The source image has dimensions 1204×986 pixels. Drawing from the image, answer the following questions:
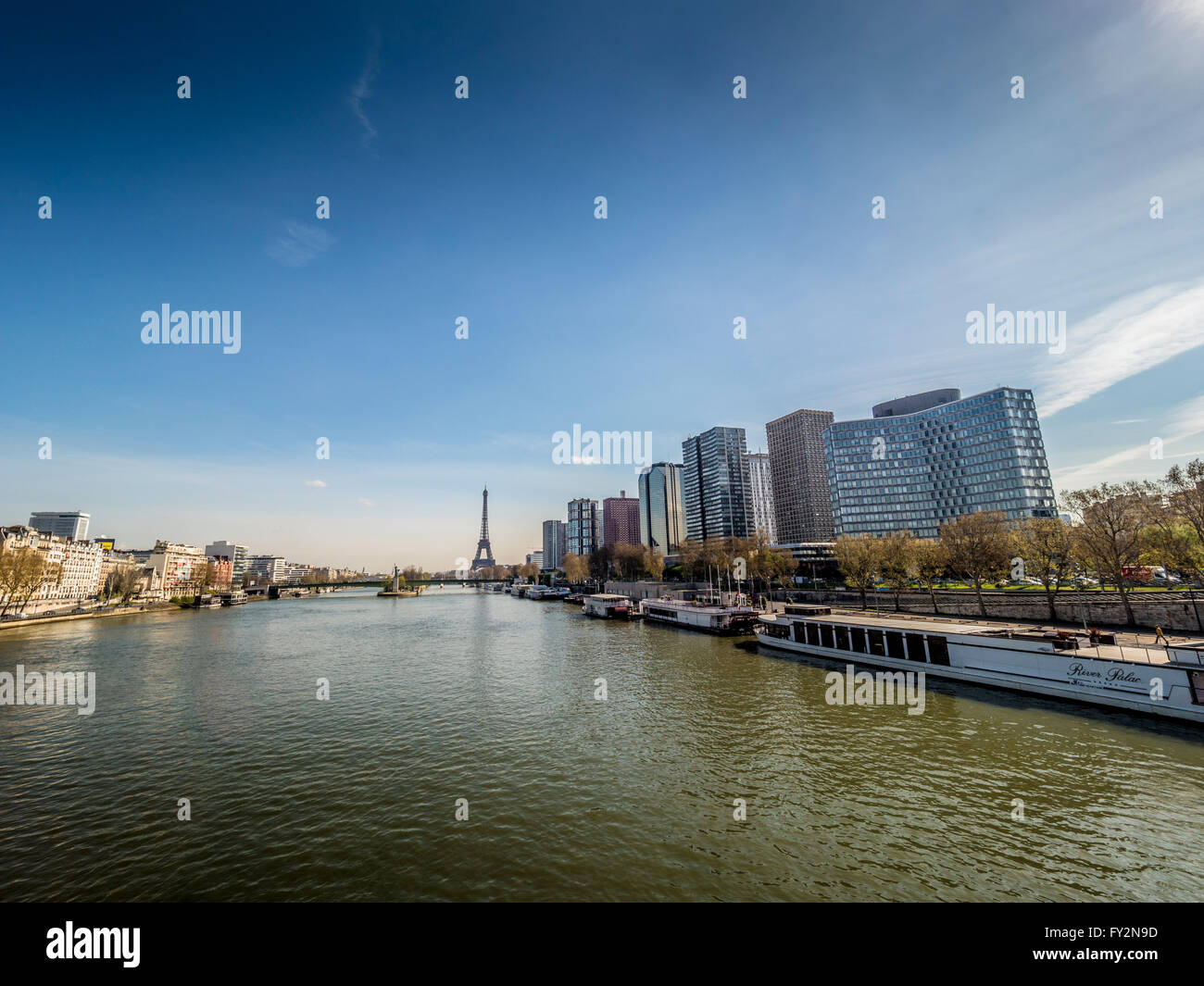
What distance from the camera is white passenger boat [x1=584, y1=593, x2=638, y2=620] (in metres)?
106

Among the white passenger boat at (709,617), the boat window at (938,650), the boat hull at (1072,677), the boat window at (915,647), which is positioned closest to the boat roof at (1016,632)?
the boat window at (915,647)

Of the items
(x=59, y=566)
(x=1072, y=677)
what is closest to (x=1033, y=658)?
(x=1072, y=677)

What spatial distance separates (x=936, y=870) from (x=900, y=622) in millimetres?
42599

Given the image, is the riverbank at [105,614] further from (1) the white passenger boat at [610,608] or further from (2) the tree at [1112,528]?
(2) the tree at [1112,528]

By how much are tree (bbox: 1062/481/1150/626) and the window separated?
21234mm

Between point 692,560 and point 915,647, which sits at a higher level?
point 692,560

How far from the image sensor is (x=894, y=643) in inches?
1825

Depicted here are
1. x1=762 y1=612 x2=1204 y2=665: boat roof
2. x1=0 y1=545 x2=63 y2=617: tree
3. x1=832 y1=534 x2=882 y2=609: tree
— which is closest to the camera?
x1=762 y1=612 x2=1204 y2=665: boat roof

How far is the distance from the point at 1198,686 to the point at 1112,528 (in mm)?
28747

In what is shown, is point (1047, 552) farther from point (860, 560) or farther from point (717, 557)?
point (717, 557)

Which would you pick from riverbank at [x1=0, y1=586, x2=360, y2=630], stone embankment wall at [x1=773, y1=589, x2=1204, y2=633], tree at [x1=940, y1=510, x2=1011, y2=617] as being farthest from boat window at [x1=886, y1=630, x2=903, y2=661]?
riverbank at [x1=0, y1=586, x2=360, y2=630]

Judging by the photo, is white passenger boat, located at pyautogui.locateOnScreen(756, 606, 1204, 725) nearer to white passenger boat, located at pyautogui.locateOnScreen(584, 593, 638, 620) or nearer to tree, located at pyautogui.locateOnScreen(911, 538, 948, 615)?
tree, located at pyautogui.locateOnScreen(911, 538, 948, 615)
